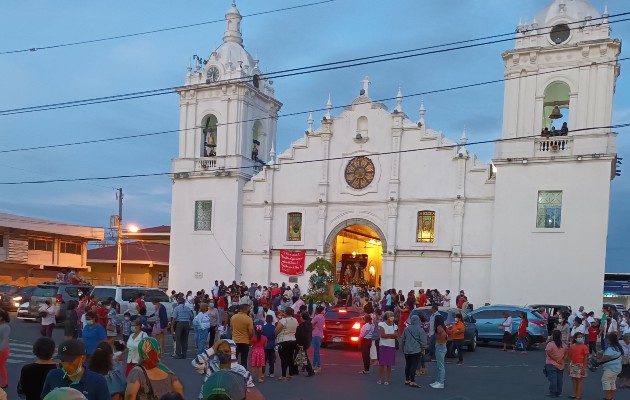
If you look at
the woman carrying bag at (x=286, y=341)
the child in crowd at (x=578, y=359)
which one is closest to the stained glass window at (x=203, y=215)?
the woman carrying bag at (x=286, y=341)

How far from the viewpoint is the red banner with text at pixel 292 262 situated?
34916 mm

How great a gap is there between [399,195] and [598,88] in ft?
34.2

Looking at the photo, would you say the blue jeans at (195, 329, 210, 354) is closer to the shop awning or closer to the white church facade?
the white church facade

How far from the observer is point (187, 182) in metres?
37.5

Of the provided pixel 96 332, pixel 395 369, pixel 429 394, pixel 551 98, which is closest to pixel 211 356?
pixel 96 332

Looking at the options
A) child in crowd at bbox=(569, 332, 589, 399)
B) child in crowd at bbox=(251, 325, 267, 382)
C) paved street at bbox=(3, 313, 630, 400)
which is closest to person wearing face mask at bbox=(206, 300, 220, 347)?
paved street at bbox=(3, 313, 630, 400)

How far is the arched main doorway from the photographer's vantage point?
1362 inches

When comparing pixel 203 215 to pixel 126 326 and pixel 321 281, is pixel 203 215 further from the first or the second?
pixel 126 326

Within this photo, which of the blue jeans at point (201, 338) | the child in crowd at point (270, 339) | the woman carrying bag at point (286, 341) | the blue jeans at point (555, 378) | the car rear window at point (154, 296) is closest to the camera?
the blue jeans at point (555, 378)

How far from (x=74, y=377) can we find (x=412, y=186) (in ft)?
94.1

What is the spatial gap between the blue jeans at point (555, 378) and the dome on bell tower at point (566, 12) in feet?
69.4

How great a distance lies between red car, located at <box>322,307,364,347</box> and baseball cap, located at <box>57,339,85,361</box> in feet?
50.0

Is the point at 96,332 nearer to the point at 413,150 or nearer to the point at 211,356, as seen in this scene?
the point at 211,356

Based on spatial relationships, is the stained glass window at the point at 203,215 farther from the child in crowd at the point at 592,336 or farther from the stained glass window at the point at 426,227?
the child in crowd at the point at 592,336
